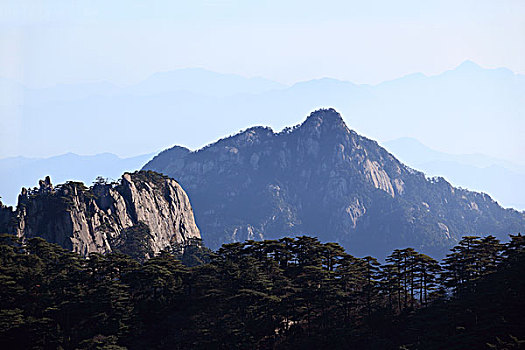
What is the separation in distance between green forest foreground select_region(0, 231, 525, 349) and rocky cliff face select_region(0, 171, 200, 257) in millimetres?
53523

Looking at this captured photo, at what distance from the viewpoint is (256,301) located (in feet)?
291

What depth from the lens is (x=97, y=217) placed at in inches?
6417

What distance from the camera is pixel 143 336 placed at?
8838 centimetres

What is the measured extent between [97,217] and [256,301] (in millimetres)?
85358

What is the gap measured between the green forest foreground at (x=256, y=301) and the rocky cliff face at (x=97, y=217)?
5352cm

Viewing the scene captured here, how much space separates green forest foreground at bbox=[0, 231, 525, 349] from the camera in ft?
271

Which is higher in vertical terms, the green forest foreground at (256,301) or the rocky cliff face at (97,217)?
the rocky cliff face at (97,217)

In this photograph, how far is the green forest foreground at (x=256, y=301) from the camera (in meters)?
82.5

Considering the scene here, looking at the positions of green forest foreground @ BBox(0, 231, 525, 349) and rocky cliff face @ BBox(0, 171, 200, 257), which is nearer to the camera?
green forest foreground @ BBox(0, 231, 525, 349)

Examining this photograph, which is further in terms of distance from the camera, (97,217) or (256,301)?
(97,217)

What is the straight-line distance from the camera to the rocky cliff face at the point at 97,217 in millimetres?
151500

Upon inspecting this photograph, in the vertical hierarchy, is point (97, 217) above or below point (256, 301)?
above

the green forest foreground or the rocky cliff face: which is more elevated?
the rocky cliff face

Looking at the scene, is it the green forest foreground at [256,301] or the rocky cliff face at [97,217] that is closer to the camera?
the green forest foreground at [256,301]
